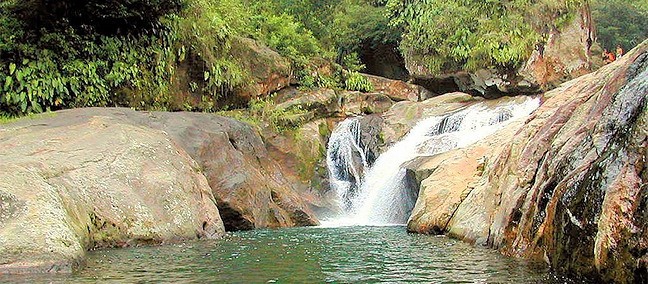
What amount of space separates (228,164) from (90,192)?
16.6 feet

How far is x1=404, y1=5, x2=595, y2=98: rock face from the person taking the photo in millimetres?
20172

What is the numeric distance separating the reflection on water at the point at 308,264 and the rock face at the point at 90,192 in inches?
A: 14.4

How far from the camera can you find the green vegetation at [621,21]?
39.6 meters

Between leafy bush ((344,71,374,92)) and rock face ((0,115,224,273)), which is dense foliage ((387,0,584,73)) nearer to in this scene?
leafy bush ((344,71,374,92))

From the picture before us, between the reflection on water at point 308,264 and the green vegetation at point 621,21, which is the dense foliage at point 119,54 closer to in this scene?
the reflection on water at point 308,264

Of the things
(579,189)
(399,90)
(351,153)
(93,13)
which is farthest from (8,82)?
(399,90)

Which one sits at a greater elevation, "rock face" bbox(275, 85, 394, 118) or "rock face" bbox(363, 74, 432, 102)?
"rock face" bbox(363, 74, 432, 102)

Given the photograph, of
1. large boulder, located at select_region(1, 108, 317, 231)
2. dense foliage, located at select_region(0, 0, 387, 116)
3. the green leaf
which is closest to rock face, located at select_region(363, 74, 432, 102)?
dense foliage, located at select_region(0, 0, 387, 116)

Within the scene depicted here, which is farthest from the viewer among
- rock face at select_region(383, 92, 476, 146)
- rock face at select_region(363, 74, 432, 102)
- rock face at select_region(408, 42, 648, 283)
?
rock face at select_region(363, 74, 432, 102)

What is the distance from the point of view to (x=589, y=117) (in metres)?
6.67

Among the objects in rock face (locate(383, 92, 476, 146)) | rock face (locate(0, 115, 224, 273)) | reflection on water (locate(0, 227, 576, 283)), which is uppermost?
rock face (locate(383, 92, 476, 146))

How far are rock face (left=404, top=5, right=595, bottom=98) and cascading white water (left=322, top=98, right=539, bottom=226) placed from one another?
141 centimetres

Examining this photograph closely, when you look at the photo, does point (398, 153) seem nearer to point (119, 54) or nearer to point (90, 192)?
point (119, 54)

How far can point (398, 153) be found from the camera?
1831cm
